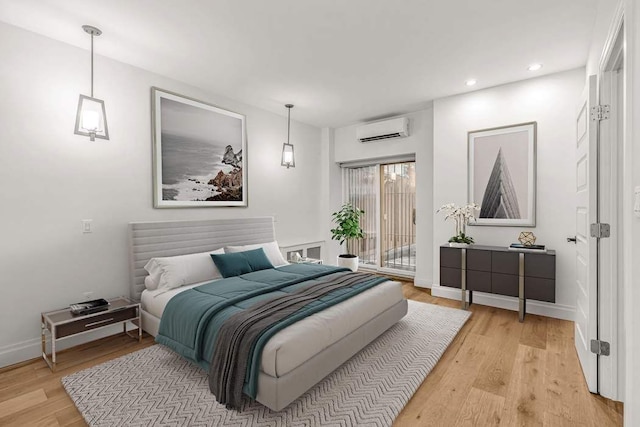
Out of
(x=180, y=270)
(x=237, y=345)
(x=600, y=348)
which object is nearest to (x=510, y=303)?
(x=600, y=348)

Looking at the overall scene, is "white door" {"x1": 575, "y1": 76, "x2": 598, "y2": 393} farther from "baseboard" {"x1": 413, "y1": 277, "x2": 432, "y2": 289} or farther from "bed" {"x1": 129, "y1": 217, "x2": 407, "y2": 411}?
"baseboard" {"x1": 413, "y1": 277, "x2": 432, "y2": 289}

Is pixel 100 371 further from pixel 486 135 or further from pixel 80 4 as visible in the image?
pixel 486 135

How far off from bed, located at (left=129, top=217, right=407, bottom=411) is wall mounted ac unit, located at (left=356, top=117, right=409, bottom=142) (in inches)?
89.6

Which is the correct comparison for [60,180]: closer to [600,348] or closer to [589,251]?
[589,251]

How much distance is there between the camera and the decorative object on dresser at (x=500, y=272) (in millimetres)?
3357

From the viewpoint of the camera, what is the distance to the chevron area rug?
1.90 meters

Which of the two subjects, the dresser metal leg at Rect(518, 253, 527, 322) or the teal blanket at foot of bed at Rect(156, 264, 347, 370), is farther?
the dresser metal leg at Rect(518, 253, 527, 322)

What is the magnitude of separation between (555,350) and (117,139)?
4709 mm

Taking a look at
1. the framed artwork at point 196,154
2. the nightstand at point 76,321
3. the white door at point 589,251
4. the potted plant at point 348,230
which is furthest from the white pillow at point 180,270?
the white door at point 589,251

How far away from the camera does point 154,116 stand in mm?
3453

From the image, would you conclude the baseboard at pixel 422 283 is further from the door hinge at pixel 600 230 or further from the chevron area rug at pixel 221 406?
the door hinge at pixel 600 230

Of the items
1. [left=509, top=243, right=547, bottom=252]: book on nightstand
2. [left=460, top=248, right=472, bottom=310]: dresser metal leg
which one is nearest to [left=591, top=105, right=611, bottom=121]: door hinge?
[left=509, top=243, right=547, bottom=252]: book on nightstand

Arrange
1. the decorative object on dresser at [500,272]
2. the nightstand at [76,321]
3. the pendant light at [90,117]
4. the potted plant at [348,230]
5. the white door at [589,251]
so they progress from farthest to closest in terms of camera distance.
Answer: the potted plant at [348,230], the decorative object on dresser at [500,272], the pendant light at [90,117], the nightstand at [76,321], the white door at [589,251]

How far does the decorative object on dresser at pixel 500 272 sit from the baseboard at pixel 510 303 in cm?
18
